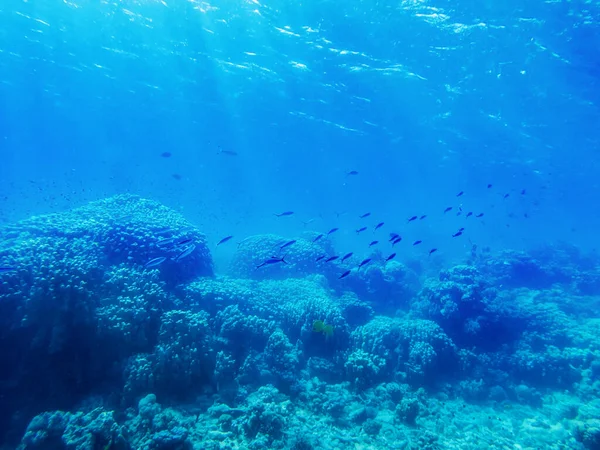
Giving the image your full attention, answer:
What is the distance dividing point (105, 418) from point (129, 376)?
1746 mm

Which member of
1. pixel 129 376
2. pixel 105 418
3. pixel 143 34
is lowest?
pixel 129 376

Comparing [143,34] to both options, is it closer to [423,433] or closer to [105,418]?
[105,418]

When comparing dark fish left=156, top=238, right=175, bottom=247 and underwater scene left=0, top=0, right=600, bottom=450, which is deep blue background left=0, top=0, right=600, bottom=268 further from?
dark fish left=156, top=238, right=175, bottom=247

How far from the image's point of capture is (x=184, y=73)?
2886cm

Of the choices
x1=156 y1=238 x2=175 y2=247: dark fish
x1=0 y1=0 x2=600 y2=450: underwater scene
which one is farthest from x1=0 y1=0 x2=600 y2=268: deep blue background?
x1=156 y1=238 x2=175 y2=247: dark fish

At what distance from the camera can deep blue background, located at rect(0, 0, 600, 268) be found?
17.7 meters

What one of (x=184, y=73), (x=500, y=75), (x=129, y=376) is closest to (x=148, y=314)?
(x=129, y=376)

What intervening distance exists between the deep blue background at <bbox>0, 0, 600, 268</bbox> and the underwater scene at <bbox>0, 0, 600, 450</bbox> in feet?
0.63

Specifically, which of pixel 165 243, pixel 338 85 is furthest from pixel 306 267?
pixel 338 85

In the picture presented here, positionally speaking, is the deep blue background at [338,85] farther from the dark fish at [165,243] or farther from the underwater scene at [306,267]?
the dark fish at [165,243]

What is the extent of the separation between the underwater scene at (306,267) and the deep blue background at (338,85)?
0.19 meters

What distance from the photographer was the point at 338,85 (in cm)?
2569

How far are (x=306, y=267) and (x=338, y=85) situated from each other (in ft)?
50.9

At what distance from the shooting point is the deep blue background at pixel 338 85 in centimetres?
1770
